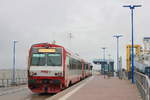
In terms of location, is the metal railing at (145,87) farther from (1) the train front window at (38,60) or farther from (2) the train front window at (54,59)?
(1) the train front window at (38,60)

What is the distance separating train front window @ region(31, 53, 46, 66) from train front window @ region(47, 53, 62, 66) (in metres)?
0.33

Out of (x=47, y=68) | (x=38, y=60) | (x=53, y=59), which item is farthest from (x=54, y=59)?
(x=38, y=60)

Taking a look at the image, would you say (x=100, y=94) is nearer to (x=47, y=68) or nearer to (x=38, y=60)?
(x=47, y=68)

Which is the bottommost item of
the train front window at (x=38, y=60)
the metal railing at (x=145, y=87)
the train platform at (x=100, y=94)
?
the train platform at (x=100, y=94)

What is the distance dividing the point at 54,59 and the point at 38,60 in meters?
1.06

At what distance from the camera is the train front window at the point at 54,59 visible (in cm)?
2155

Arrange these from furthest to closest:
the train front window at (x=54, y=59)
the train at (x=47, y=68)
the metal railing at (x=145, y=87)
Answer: the train front window at (x=54, y=59), the train at (x=47, y=68), the metal railing at (x=145, y=87)

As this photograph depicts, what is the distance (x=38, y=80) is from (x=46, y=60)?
1628 millimetres

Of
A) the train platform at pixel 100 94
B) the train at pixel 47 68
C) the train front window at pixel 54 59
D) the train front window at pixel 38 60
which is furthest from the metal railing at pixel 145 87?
the train front window at pixel 38 60

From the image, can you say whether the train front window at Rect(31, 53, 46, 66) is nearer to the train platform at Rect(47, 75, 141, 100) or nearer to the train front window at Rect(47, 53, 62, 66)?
the train front window at Rect(47, 53, 62, 66)

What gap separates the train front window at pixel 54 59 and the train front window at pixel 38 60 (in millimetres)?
330

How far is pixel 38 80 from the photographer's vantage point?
20734 millimetres

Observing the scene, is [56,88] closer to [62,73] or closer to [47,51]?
[62,73]

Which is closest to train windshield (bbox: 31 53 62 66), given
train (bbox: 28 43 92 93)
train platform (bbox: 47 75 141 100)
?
train (bbox: 28 43 92 93)
